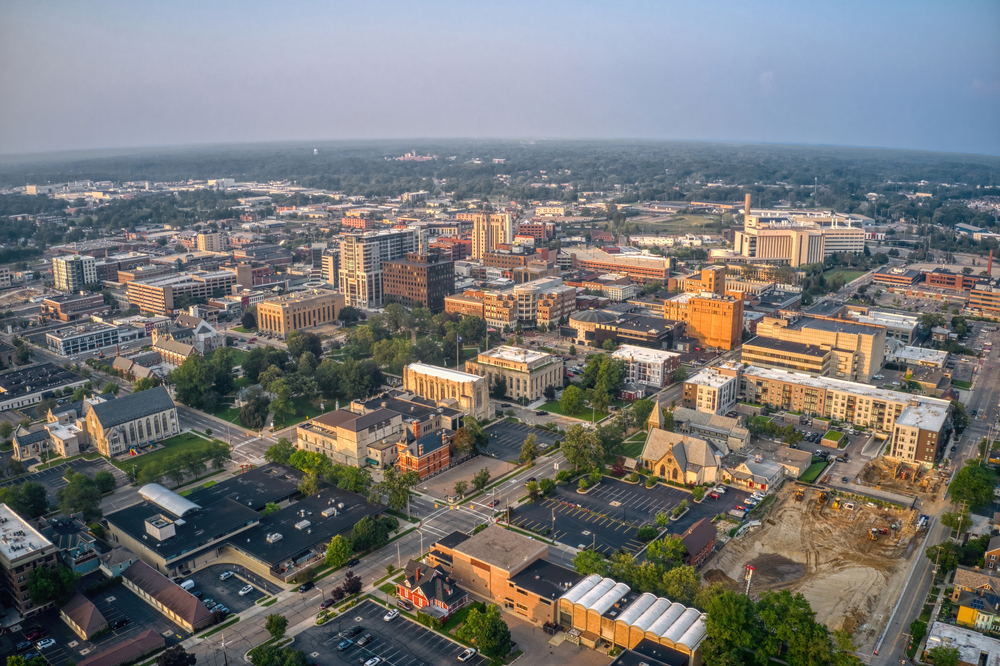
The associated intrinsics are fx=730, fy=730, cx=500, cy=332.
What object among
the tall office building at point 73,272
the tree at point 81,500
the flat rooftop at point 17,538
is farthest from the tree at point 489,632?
the tall office building at point 73,272

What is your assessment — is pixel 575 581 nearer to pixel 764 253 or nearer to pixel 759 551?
pixel 759 551

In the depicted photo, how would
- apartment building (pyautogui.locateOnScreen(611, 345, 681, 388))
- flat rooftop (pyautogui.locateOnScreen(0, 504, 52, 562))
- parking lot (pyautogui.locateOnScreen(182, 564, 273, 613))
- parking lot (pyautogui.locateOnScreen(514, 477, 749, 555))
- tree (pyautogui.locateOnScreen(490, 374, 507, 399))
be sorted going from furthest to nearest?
1. apartment building (pyautogui.locateOnScreen(611, 345, 681, 388))
2. tree (pyautogui.locateOnScreen(490, 374, 507, 399))
3. parking lot (pyautogui.locateOnScreen(514, 477, 749, 555))
4. parking lot (pyautogui.locateOnScreen(182, 564, 273, 613))
5. flat rooftop (pyautogui.locateOnScreen(0, 504, 52, 562))

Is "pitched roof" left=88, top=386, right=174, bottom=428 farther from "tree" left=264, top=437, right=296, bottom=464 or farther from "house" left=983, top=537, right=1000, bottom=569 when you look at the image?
"house" left=983, top=537, right=1000, bottom=569

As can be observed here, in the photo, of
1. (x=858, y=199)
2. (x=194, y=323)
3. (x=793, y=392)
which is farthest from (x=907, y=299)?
(x=858, y=199)

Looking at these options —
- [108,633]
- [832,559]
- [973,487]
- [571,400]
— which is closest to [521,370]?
[571,400]

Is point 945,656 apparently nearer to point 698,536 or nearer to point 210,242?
point 698,536

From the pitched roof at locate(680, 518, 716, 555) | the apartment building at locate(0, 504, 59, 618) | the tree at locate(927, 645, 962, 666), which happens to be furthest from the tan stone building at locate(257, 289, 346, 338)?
the tree at locate(927, 645, 962, 666)
